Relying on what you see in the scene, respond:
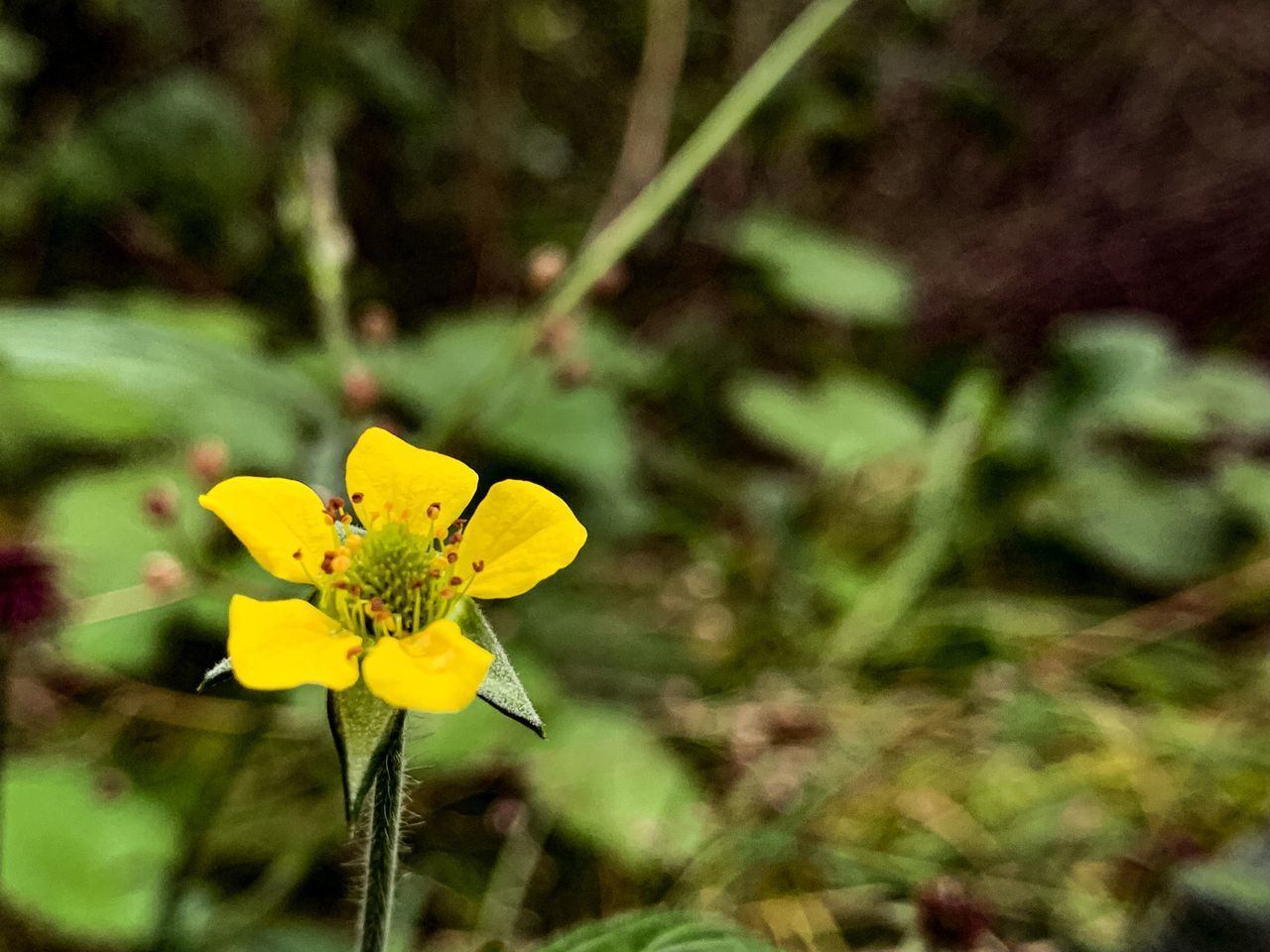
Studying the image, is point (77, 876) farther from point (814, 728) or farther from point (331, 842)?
point (814, 728)

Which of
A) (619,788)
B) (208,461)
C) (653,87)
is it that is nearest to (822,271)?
(653,87)

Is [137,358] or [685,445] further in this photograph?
[685,445]

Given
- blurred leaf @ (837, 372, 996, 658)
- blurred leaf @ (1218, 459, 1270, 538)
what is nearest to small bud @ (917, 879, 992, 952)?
blurred leaf @ (837, 372, 996, 658)

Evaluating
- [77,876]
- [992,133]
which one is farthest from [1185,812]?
[992,133]

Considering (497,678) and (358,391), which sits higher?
(358,391)

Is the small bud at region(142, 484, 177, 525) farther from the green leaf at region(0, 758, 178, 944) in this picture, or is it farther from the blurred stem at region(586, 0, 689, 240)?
the blurred stem at region(586, 0, 689, 240)

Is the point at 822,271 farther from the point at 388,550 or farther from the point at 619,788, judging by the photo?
the point at 388,550
